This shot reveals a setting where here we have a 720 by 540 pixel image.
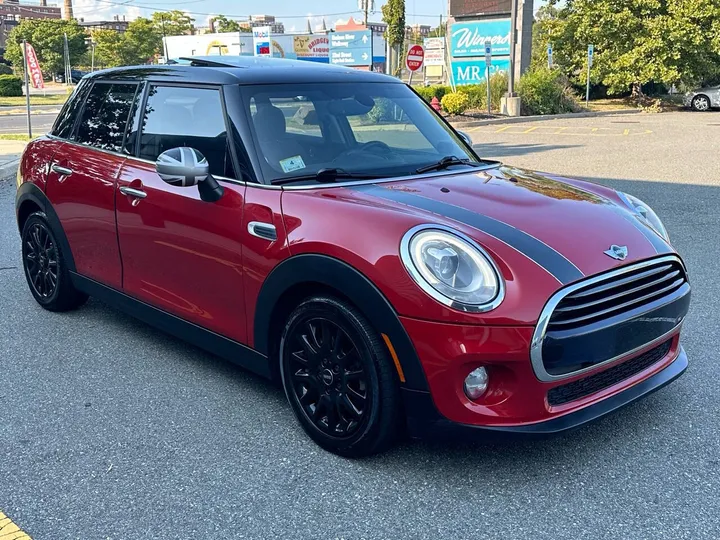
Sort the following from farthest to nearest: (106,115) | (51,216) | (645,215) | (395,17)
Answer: (395,17) → (51,216) → (106,115) → (645,215)

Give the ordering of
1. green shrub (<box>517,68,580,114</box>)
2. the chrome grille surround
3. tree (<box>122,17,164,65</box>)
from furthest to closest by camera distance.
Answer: tree (<box>122,17,164,65</box>)
green shrub (<box>517,68,580,114</box>)
the chrome grille surround

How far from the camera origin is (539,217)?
3.05 m

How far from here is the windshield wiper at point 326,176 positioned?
3385 millimetres

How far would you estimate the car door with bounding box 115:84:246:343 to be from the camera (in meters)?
3.47

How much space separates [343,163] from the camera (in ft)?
11.8

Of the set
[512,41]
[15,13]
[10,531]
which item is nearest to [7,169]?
[10,531]

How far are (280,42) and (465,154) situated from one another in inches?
2398

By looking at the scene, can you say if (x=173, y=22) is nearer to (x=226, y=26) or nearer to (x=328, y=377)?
(x=226, y=26)

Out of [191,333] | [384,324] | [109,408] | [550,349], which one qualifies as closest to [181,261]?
[191,333]

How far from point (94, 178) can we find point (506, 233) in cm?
269

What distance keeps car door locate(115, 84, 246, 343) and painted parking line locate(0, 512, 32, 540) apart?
1257 millimetres

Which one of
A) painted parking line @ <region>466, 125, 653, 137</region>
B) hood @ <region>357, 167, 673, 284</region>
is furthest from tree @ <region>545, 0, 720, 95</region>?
hood @ <region>357, 167, 673, 284</region>

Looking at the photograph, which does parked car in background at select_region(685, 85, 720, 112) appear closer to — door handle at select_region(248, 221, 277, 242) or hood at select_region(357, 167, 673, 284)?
hood at select_region(357, 167, 673, 284)

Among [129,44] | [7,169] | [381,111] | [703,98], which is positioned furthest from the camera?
[129,44]
